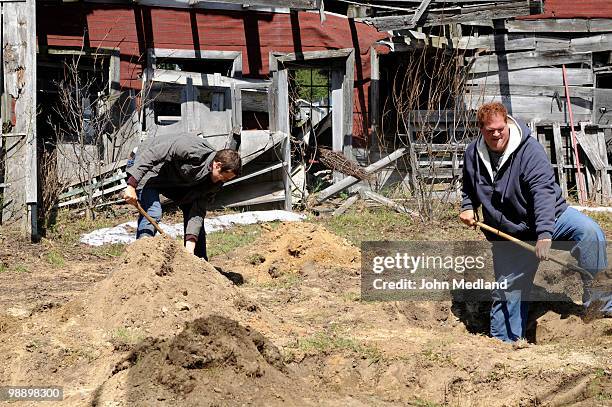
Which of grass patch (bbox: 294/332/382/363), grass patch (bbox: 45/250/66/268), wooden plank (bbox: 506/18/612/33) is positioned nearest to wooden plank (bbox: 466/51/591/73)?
wooden plank (bbox: 506/18/612/33)

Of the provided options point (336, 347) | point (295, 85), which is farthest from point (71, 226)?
point (336, 347)

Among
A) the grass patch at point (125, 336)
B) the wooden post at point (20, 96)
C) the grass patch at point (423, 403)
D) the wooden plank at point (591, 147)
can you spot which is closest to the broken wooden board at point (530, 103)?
the wooden plank at point (591, 147)

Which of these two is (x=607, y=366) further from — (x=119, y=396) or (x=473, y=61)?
(x=473, y=61)

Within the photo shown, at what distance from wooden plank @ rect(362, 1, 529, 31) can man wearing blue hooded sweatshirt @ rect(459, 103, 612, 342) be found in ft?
24.7

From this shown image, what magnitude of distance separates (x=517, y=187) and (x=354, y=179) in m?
8.19

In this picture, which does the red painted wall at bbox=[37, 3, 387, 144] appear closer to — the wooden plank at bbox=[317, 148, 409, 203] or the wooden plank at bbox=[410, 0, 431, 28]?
the wooden plank at bbox=[317, 148, 409, 203]

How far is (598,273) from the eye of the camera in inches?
277

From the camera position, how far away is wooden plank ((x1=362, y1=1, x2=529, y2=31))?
14099 mm

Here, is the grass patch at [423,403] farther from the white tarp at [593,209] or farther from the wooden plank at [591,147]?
the wooden plank at [591,147]

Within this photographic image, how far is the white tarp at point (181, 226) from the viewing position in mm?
11344

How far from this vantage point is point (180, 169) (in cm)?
790

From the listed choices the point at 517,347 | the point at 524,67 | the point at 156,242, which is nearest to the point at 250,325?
the point at 156,242

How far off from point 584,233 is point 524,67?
10.1 m

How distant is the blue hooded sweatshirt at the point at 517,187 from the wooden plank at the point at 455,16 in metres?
7.58
